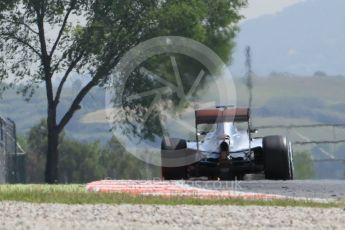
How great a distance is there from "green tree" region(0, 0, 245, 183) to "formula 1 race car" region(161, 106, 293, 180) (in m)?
24.0

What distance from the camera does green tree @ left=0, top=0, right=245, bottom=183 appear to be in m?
57.3

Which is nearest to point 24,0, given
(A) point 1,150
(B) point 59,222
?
(A) point 1,150

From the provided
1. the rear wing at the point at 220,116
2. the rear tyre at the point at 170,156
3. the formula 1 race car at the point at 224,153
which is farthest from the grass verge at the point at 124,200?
the rear tyre at the point at 170,156

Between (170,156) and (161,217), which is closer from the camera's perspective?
(161,217)

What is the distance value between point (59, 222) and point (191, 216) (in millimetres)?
2228

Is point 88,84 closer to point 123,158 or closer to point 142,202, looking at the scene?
point 142,202

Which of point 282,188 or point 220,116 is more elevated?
point 220,116

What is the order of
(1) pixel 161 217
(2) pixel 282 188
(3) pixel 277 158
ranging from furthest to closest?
(3) pixel 277 158
(2) pixel 282 188
(1) pixel 161 217

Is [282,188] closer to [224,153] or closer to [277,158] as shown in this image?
[277,158]

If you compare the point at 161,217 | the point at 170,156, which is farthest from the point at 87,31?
the point at 161,217

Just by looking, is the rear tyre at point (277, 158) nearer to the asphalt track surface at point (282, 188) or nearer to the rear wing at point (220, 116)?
the asphalt track surface at point (282, 188)

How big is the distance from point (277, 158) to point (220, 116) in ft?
5.97

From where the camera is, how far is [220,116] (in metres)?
32.3

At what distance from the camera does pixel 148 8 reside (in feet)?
190
